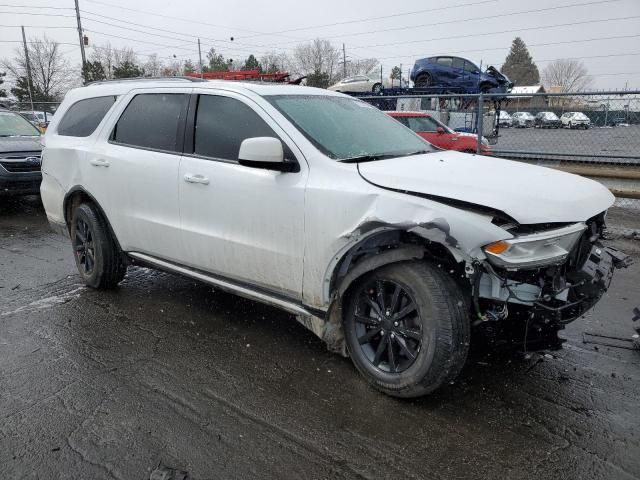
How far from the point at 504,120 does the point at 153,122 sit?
8.50m

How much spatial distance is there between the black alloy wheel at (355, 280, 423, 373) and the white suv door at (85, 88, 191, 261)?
1.63 m

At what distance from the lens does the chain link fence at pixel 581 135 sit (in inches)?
308

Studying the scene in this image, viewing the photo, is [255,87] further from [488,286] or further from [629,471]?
[629,471]

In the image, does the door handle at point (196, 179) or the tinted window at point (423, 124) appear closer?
the door handle at point (196, 179)

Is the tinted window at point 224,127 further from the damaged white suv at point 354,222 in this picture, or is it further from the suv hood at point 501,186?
the suv hood at point 501,186

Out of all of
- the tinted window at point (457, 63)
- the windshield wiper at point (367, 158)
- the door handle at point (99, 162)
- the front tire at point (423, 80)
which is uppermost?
the tinted window at point (457, 63)

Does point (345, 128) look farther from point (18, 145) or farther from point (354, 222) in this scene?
point (18, 145)

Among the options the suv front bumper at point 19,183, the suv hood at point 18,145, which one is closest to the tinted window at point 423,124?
the suv hood at point 18,145

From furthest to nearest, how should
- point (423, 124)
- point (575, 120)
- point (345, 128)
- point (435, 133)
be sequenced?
1. point (423, 124)
2. point (435, 133)
3. point (575, 120)
4. point (345, 128)

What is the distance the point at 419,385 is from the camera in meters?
2.85

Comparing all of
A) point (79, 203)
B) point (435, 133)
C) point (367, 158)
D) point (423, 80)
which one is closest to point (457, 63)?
point (423, 80)

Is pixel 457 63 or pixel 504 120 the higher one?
pixel 457 63

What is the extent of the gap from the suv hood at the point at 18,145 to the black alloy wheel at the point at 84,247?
4832 millimetres

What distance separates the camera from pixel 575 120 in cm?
854
